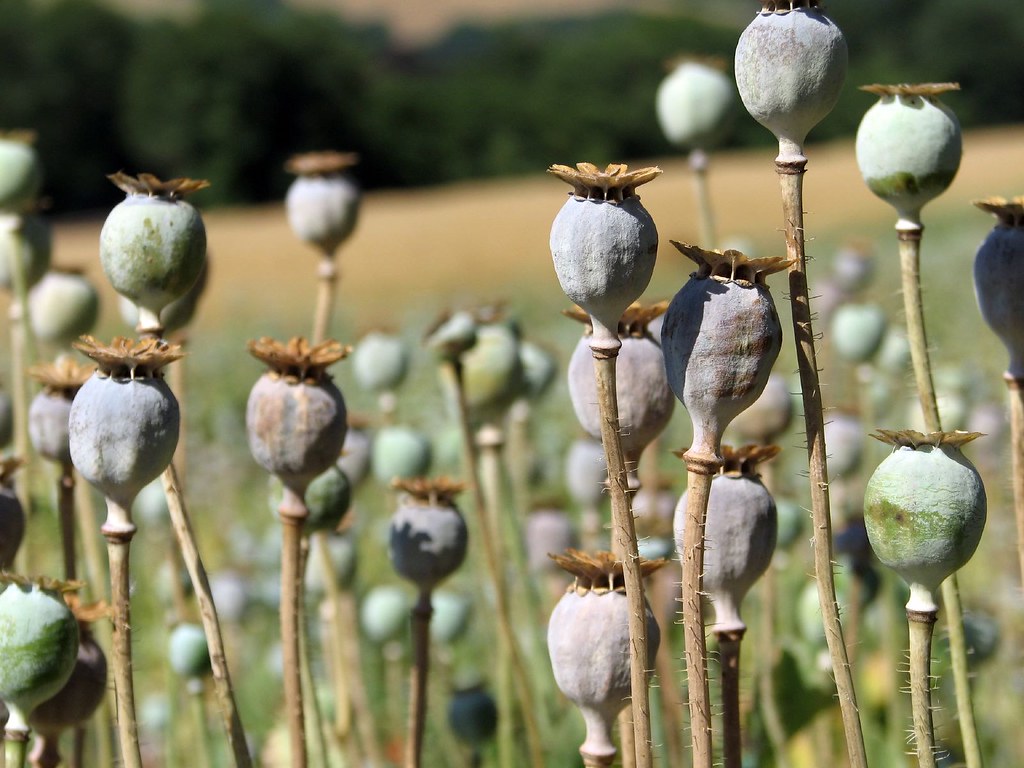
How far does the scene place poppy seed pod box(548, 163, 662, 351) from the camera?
24.1 inches

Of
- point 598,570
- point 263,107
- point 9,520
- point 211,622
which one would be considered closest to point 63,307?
point 9,520

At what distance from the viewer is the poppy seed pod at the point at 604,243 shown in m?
0.61

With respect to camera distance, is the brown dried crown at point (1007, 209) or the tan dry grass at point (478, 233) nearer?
the brown dried crown at point (1007, 209)

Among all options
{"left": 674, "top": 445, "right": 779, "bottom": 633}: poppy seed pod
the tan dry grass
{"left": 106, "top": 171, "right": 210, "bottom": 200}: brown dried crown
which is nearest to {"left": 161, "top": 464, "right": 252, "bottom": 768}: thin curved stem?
{"left": 106, "top": 171, "right": 210, "bottom": 200}: brown dried crown

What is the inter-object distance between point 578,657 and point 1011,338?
0.32 metres

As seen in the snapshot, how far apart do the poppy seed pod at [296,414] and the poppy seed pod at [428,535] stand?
196mm

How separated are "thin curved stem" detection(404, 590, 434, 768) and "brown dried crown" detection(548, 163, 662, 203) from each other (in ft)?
1.54

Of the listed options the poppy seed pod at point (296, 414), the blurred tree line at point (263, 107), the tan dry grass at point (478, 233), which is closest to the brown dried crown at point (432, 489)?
the poppy seed pod at point (296, 414)

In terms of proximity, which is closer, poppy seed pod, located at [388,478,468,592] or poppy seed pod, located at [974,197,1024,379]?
poppy seed pod, located at [974,197,1024,379]

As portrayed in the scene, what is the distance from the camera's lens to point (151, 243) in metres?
0.76

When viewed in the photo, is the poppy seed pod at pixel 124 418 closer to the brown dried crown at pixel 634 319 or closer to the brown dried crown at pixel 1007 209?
the brown dried crown at pixel 634 319

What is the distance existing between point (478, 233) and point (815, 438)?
14.7 metres

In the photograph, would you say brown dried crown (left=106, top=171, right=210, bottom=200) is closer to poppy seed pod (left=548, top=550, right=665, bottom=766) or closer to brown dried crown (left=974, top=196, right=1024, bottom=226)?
poppy seed pod (left=548, top=550, right=665, bottom=766)

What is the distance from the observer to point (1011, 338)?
30.8 inches
